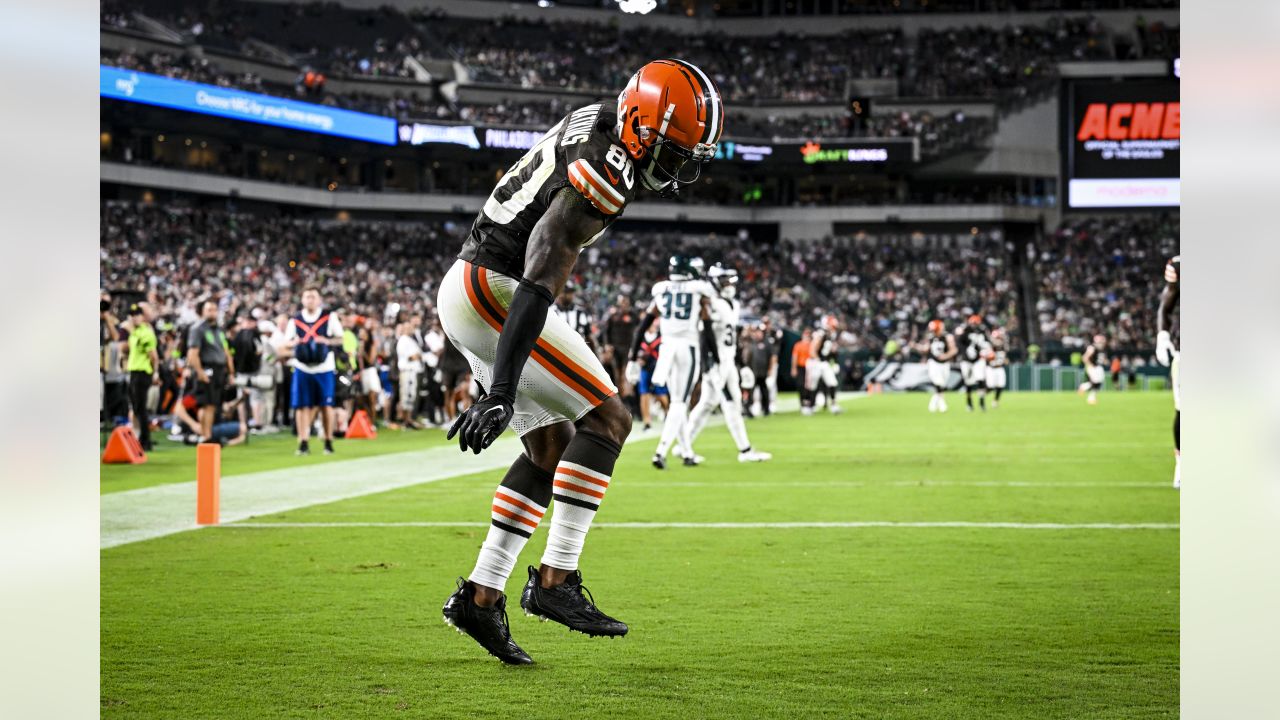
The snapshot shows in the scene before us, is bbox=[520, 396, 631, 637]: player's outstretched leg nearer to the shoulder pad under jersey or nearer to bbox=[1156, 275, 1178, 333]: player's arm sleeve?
the shoulder pad under jersey

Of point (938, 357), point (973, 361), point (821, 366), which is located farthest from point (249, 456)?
point (973, 361)

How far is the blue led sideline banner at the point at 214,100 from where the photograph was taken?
137ft

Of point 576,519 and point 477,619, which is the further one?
point 576,519

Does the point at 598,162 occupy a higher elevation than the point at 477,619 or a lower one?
higher

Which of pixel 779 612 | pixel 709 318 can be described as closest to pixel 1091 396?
pixel 709 318

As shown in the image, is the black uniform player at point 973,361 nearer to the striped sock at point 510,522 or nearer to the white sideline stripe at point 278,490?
the white sideline stripe at point 278,490

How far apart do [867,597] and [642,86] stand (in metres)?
2.99

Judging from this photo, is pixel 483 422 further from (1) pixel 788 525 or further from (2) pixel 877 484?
(2) pixel 877 484

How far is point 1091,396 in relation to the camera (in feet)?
113

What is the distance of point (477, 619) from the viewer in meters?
4.91

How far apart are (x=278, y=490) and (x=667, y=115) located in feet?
27.3

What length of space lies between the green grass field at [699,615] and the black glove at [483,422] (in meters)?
0.88

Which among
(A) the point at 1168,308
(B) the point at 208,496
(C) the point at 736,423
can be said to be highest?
(A) the point at 1168,308

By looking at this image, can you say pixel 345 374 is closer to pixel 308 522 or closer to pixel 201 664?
pixel 308 522
